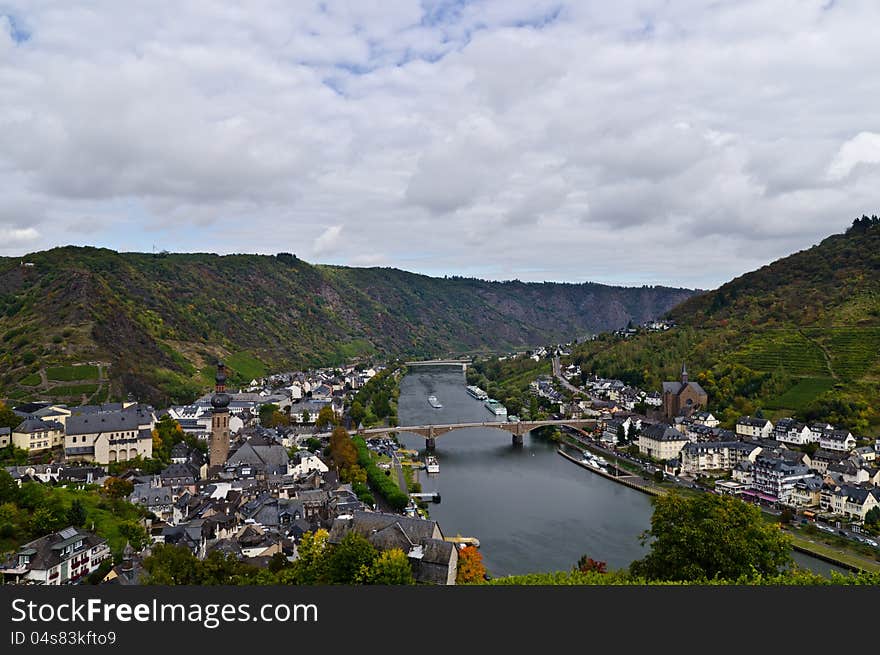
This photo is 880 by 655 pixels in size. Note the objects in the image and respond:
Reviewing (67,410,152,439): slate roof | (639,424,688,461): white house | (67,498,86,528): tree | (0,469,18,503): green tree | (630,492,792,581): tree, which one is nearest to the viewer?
(630,492,792,581): tree

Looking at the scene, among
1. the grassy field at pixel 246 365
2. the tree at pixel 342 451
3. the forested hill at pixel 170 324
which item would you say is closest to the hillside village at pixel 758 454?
the tree at pixel 342 451

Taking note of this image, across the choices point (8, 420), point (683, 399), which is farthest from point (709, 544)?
point (683, 399)

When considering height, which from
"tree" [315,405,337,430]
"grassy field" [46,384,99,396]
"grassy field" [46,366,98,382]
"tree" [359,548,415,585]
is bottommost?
"tree" [359,548,415,585]

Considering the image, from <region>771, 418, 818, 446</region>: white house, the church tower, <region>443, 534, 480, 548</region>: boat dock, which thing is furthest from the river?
<region>771, 418, 818, 446</region>: white house

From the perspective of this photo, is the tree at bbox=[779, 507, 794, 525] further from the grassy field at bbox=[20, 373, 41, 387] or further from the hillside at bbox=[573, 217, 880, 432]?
the grassy field at bbox=[20, 373, 41, 387]

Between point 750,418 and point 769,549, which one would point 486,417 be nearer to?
point 750,418

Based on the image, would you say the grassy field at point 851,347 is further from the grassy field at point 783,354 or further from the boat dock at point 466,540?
the boat dock at point 466,540
